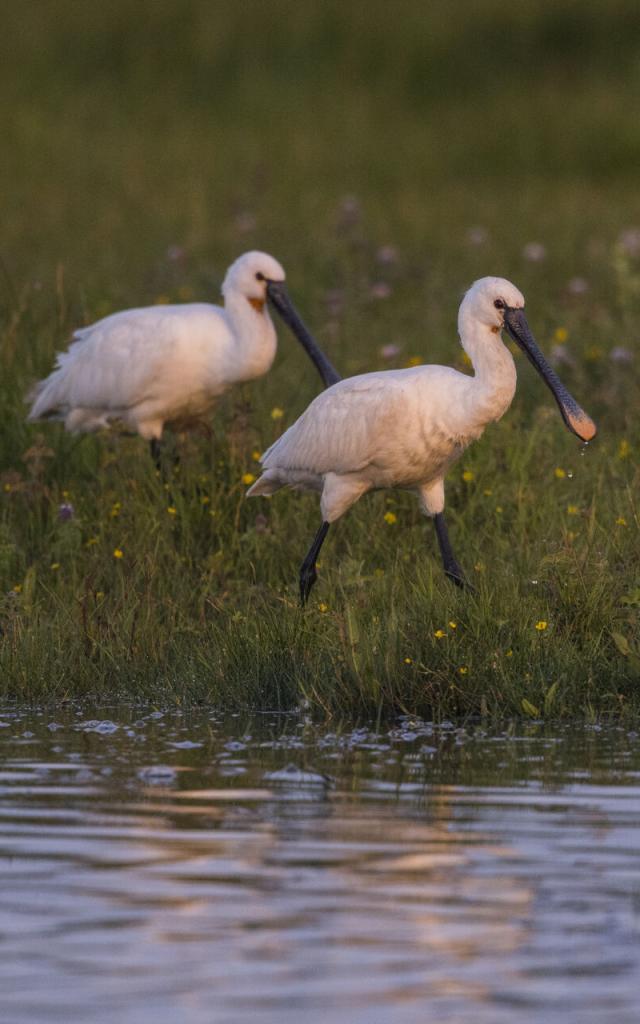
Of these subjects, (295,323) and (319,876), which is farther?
(295,323)

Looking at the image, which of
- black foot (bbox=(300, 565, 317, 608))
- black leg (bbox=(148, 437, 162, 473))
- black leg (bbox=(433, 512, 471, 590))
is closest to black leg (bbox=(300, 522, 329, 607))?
black foot (bbox=(300, 565, 317, 608))

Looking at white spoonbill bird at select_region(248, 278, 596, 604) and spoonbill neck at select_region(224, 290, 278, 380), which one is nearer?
white spoonbill bird at select_region(248, 278, 596, 604)

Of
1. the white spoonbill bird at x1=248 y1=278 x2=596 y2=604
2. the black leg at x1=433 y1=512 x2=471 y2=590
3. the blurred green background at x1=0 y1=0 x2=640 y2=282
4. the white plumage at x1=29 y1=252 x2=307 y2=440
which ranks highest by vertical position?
the blurred green background at x1=0 y1=0 x2=640 y2=282

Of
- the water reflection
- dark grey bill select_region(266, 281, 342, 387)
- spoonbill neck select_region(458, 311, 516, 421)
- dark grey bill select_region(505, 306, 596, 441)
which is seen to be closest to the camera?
the water reflection

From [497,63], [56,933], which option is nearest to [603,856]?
[56,933]

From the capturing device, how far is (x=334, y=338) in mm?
12453

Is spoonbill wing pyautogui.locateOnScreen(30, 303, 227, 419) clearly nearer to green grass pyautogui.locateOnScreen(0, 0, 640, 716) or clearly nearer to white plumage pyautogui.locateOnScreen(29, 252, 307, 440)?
white plumage pyautogui.locateOnScreen(29, 252, 307, 440)

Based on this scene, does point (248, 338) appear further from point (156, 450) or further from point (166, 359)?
point (156, 450)

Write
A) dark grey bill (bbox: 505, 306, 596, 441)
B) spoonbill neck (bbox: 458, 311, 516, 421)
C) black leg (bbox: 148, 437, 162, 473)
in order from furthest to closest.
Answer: black leg (bbox: 148, 437, 162, 473) < dark grey bill (bbox: 505, 306, 596, 441) < spoonbill neck (bbox: 458, 311, 516, 421)

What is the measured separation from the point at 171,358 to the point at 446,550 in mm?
2266

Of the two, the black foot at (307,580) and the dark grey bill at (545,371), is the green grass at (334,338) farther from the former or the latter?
the dark grey bill at (545,371)

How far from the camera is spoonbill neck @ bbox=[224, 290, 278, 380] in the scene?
31.9ft

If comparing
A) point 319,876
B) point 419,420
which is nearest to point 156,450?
point 419,420

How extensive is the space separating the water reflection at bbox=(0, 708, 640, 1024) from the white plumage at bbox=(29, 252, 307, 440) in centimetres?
380
